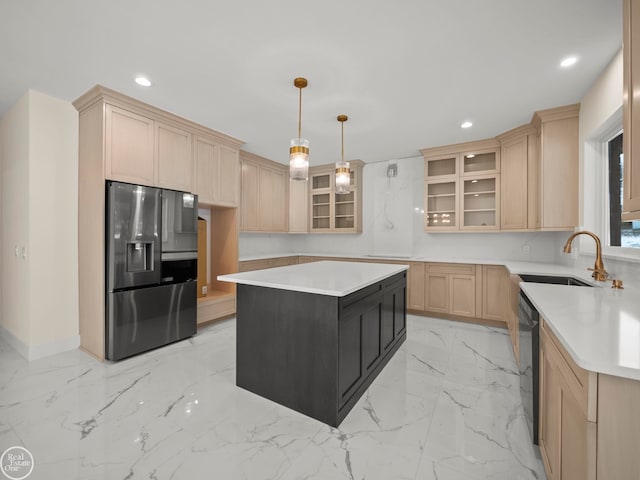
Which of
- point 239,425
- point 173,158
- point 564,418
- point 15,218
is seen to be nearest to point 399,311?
point 239,425

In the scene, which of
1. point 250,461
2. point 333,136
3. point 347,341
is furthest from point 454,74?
point 250,461

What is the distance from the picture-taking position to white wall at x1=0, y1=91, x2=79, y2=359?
9.12ft

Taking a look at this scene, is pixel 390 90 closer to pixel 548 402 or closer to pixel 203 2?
pixel 203 2

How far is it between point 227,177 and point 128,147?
4.16 feet

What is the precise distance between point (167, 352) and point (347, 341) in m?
2.12

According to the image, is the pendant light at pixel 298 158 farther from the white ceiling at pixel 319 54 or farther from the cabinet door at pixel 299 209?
the cabinet door at pixel 299 209

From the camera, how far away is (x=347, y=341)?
1.98 metres

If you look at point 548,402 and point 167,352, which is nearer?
point 548,402

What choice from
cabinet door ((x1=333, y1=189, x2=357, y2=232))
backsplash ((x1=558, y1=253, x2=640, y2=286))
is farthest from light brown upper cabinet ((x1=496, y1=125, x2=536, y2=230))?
cabinet door ((x1=333, y1=189, x2=357, y2=232))

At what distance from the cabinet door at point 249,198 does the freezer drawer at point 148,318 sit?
1559mm

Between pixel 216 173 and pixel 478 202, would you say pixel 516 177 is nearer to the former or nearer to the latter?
pixel 478 202

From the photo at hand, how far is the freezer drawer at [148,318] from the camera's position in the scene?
2717 millimetres

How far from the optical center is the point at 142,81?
2535 millimetres

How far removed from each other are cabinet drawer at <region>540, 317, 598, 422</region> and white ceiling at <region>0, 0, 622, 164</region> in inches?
77.0
